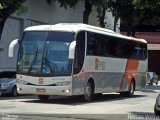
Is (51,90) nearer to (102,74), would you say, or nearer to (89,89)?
(89,89)

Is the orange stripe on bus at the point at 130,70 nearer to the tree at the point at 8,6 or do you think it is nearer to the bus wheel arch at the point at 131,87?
the bus wheel arch at the point at 131,87

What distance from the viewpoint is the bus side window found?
21.9 metres

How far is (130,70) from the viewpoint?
1148 inches

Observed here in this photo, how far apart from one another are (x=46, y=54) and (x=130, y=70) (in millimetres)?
8769

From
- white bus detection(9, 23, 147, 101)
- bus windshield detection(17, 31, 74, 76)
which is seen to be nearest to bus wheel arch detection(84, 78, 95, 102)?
white bus detection(9, 23, 147, 101)

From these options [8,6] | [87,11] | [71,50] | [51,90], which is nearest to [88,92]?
[51,90]

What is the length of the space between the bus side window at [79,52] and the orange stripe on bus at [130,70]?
20.3 ft

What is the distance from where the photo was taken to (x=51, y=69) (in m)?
21.4

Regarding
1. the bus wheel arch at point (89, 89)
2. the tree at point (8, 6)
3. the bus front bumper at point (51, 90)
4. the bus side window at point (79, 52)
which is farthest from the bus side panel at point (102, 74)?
the tree at point (8, 6)

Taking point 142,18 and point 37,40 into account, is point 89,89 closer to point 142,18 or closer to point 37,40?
point 37,40

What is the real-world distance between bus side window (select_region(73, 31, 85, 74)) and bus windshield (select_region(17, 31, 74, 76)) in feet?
1.38

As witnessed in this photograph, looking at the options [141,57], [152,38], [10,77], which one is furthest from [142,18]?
[10,77]

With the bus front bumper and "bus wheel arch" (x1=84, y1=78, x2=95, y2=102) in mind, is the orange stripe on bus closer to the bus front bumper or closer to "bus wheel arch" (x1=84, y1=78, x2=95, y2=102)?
"bus wheel arch" (x1=84, y1=78, x2=95, y2=102)

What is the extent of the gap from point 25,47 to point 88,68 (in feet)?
10.0
